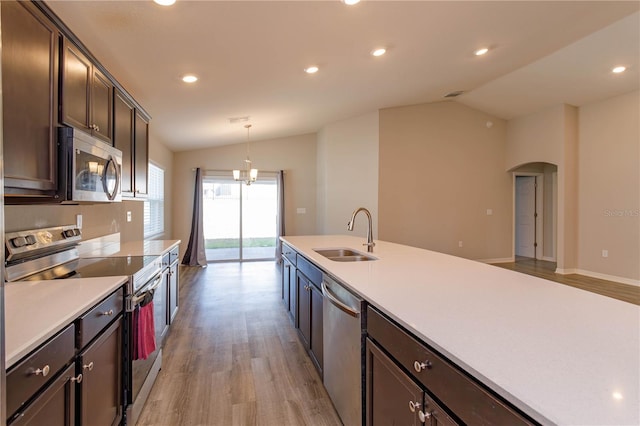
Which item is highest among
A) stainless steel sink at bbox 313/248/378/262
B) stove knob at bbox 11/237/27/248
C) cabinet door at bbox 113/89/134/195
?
cabinet door at bbox 113/89/134/195

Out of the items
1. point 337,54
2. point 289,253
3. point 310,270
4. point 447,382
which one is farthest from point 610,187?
point 447,382

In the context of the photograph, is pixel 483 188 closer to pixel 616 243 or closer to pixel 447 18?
pixel 616 243

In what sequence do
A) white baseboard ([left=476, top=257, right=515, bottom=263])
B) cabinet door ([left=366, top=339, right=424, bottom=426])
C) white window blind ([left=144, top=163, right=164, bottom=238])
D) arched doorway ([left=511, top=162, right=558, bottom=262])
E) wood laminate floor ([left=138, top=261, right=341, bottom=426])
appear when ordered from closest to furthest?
cabinet door ([left=366, top=339, right=424, bottom=426]) → wood laminate floor ([left=138, top=261, right=341, bottom=426]) → white window blind ([left=144, top=163, right=164, bottom=238]) → white baseboard ([left=476, top=257, right=515, bottom=263]) → arched doorway ([left=511, top=162, right=558, bottom=262])

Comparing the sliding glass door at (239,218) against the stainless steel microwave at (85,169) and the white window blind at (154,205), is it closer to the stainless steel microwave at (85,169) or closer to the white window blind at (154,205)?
the white window blind at (154,205)

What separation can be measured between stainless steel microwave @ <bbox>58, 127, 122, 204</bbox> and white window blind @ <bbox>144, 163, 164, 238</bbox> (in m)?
3.24

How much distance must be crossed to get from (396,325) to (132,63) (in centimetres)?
284

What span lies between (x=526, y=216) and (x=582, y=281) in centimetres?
285

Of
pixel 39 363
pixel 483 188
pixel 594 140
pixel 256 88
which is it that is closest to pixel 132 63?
pixel 256 88

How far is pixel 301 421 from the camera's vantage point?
6.32 feet

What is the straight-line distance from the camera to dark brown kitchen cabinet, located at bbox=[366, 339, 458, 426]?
3.31 feet

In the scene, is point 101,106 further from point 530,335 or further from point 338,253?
point 530,335

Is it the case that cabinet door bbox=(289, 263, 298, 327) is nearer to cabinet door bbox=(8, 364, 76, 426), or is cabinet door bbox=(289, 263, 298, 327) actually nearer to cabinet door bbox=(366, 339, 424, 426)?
cabinet door bbox=(366, 339, 424, 426)

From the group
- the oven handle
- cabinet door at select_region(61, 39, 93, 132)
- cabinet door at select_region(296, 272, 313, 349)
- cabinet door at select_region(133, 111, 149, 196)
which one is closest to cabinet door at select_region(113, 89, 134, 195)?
cabinet door at select_region(133, 111, 149, 196)

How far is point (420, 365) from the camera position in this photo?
1.05 m
